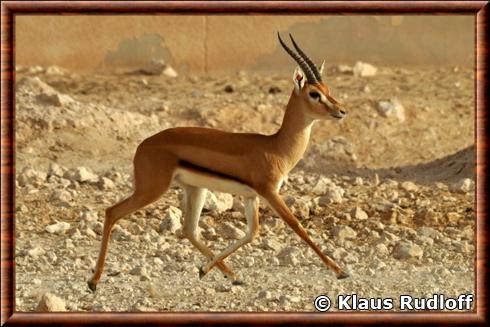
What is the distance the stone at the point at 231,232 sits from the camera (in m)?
12.3

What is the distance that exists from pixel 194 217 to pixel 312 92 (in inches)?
56.3

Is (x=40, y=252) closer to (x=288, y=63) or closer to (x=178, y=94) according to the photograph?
(x=178, y=94)

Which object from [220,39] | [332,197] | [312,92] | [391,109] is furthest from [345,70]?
[312,92]

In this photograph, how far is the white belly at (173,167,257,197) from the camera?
33.3 ft

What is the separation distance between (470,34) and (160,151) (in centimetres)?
1056

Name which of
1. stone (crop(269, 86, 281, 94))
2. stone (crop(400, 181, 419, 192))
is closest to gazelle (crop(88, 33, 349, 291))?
stone (crop(400, 181, 419, 192))

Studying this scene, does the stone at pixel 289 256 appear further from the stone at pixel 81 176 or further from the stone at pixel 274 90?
the stone at pixel 274 90

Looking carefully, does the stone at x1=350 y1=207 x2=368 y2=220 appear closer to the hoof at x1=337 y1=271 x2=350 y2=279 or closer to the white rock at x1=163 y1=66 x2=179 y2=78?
the hoof at x1=337 y1=271 x2=350 y2=279

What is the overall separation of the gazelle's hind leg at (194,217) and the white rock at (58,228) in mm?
2044

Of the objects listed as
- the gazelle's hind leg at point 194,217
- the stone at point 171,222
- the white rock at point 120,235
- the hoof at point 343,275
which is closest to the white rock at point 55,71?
the stone at point 171,222

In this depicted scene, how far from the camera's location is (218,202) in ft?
42.7

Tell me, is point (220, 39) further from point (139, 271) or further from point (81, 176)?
point (139, 271)

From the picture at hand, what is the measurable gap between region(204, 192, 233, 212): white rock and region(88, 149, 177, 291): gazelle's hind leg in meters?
2.68

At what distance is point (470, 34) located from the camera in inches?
781
